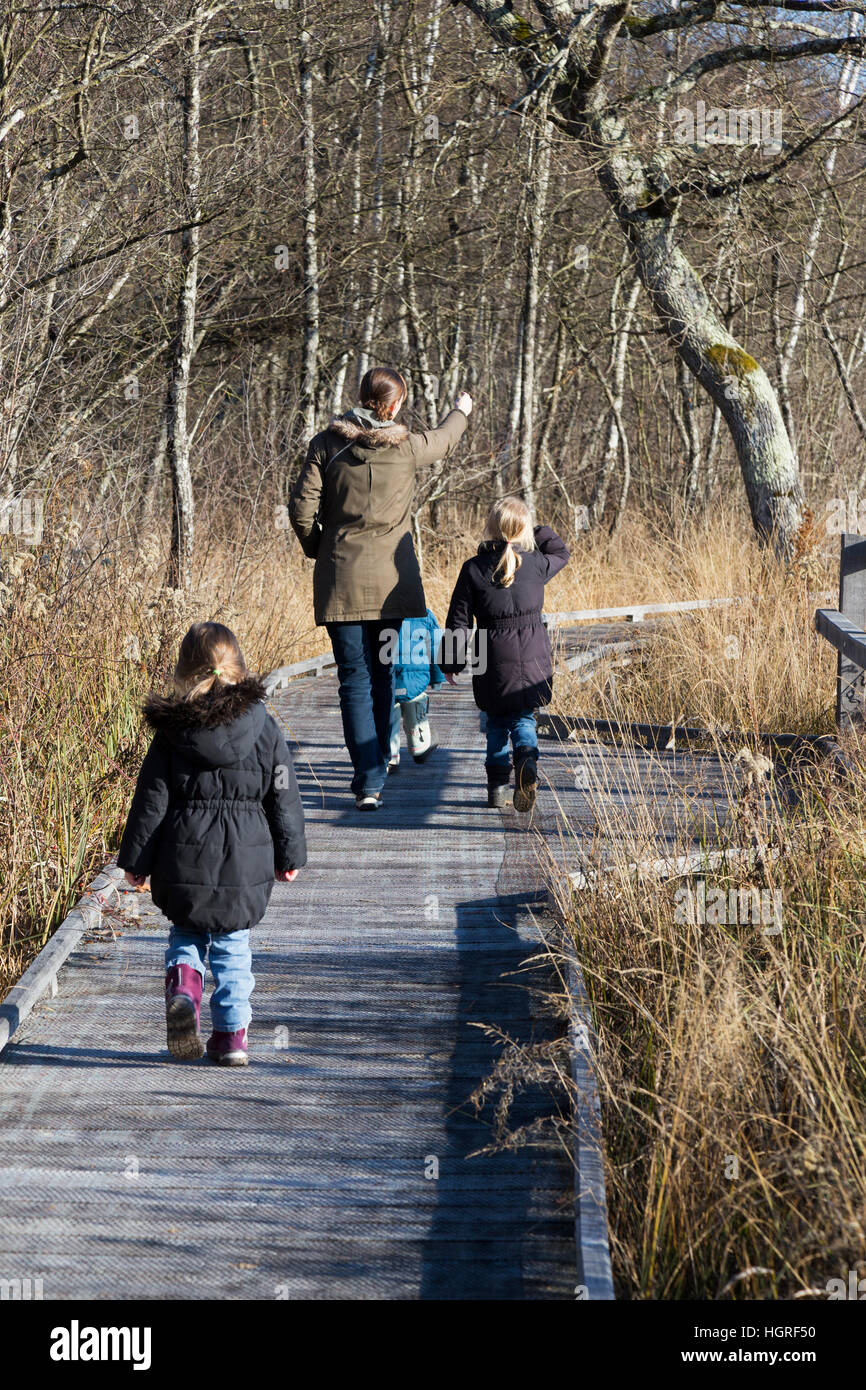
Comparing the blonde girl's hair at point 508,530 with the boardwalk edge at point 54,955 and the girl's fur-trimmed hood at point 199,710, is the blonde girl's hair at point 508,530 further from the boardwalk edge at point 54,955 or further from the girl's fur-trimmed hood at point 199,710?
the girl's fur-trimmed hood at point 199,710

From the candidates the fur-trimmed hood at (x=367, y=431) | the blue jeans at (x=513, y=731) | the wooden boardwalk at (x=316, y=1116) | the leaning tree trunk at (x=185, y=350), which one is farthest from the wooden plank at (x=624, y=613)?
the wooden boardwalk at (x=316, y=1116)

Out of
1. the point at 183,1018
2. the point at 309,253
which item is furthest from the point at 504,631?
the point at 309,253

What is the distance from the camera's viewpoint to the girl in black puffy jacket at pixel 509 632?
20.9ft

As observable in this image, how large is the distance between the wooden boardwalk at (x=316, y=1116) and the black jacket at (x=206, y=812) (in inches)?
21.8

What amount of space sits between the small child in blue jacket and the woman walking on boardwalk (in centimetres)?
19

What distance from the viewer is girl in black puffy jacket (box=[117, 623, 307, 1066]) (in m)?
3.99

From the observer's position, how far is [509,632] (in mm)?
6445

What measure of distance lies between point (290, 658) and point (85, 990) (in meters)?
6.72

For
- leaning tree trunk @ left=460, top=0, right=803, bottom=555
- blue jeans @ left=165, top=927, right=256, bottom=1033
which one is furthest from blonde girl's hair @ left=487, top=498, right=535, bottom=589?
leaning tree trunk @ left=460, top=0, right=803, bottom=555

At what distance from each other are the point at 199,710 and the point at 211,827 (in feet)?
1.14

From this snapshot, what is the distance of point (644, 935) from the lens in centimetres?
440
